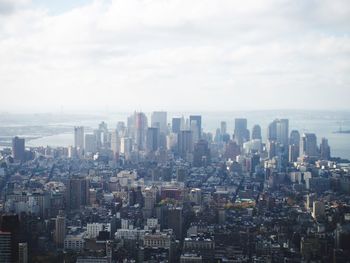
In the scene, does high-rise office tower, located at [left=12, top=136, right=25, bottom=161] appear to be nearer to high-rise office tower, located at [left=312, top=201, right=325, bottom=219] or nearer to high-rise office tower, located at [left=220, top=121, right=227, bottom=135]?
high-rise office tower, located at [left=312, top=201, right=325, bottom=219]

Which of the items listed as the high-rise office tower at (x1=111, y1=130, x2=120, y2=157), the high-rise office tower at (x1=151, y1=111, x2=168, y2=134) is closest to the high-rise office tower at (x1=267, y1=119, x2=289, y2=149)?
the high-rise office tower at (x1=151, y1=111, x2=168, y2=134)

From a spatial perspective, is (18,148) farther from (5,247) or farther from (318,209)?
(5,247)

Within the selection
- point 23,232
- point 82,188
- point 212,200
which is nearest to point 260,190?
point 212,200

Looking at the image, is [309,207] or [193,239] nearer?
[193,239]

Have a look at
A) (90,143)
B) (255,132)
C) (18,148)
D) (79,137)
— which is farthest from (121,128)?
(18,148)

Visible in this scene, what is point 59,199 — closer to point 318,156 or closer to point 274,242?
point 274,242

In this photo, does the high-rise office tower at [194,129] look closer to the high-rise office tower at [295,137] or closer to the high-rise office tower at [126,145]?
the high-rise office tower at [126,145]
